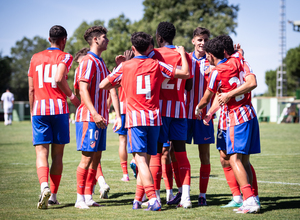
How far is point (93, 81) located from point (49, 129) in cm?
97

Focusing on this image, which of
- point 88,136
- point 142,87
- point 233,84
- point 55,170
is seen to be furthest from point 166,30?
point 55,170

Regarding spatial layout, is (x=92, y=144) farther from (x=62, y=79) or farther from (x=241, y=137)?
(x=241, y=137)

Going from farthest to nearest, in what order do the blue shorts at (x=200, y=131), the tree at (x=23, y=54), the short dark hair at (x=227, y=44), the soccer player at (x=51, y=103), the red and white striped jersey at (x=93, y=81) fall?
the tree at (x=23, y=54) → the blue shorts at (x=200, y=131) → the soccer player at (x=51, y=103) → the red and white striped jersey at (x=93, y=81) → the short dark hair at (x=227, y=44)

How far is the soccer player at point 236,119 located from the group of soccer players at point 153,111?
0.04ft

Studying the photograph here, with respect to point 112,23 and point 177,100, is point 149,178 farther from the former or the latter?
point 112,23

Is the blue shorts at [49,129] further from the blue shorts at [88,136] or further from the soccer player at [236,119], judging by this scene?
the soccer player at [236,119]

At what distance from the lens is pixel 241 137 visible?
5.30m

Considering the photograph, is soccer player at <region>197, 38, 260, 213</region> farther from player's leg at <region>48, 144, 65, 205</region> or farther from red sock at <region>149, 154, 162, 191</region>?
player's leg at <region>48, 144, 65, 205</region>

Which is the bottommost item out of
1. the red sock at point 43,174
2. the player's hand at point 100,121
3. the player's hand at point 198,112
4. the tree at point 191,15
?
the red sock at point 43,174

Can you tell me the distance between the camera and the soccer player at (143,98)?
529 cm

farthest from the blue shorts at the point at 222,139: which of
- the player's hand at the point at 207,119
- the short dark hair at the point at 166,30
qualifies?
the short dark hair at the point at 166,30

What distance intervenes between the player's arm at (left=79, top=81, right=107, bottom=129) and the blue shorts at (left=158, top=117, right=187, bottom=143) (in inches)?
33.9

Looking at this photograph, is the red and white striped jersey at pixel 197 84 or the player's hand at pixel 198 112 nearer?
the player's hand at pixel 198 112

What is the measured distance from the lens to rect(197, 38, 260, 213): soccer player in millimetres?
5270
